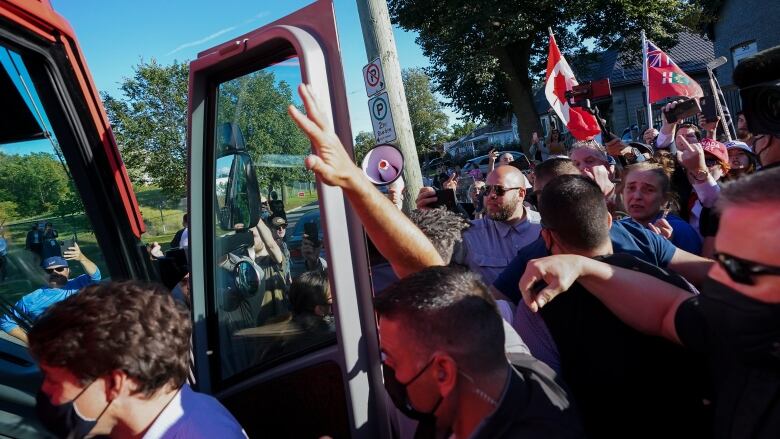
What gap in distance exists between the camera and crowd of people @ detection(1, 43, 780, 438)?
1166 mm

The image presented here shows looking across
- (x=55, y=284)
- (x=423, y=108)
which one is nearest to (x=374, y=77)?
(x=55, y=284)

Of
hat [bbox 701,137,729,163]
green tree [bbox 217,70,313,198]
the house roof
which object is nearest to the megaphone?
green tree [bbox 217,70,313,198]

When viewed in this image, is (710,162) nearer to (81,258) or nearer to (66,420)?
(81,258)

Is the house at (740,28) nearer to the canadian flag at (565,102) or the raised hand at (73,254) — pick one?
the canadian flag at (565,102)

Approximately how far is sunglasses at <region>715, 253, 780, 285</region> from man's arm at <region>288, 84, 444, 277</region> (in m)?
0.86

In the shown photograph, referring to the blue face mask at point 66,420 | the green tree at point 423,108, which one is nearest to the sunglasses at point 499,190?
the blue face mask at point 66,420

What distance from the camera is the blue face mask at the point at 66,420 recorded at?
5.37 feet

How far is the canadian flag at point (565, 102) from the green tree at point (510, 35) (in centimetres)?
1485

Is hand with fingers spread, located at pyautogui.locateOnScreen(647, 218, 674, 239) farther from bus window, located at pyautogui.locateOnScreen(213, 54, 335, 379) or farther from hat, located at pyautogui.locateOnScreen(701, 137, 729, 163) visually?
bus window, located at pyautogui.locateOnScreen(213, 54, 335, 379)

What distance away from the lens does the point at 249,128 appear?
2135 millimetres

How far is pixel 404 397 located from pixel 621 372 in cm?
72

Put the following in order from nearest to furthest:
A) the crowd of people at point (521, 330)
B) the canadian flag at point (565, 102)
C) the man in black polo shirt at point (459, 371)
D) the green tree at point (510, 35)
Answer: the crowd of people at point (521, 330) → the man in black polo shirt at point (459, 371) → the canadian flag at point (565, 102) → the green tree at point (510, 35)

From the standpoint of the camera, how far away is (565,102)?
264 inches

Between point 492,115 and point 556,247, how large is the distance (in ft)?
79.9
